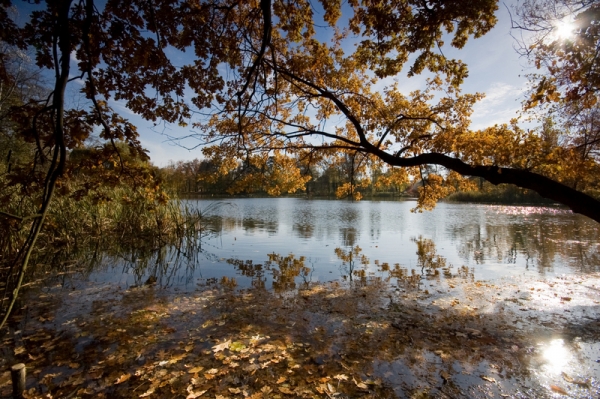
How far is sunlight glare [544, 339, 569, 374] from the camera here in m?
3.38

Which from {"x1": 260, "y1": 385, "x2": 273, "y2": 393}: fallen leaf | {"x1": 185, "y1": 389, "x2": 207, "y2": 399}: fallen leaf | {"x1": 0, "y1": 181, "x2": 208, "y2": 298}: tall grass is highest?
{"x1": 0, "y1": 181, "x2": 208, "y2": 298}: tall grass

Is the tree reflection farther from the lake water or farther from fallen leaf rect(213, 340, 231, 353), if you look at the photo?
fallen leaf rect(213, 340, 231, 353)

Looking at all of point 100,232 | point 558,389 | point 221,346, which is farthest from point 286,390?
point 100,232

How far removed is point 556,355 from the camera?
11.9 ft

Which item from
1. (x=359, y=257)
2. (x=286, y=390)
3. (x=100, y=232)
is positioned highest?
(x=100, y=232)

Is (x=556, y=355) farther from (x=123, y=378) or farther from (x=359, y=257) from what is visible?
(x=359, y=257)

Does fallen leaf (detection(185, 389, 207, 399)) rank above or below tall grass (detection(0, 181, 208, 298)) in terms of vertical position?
below

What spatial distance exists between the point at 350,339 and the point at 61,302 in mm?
4996

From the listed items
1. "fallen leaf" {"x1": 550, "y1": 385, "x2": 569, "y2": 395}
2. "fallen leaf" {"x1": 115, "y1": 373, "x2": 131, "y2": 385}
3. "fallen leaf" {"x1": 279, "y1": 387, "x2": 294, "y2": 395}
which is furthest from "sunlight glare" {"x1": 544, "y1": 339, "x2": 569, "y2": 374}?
"fallen leaf" {"x1": 115, "y1": 373, "x2": 131, "y2": 385}

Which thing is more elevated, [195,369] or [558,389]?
[195,369]

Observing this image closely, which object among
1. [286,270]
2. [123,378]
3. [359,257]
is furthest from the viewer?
[359,257]

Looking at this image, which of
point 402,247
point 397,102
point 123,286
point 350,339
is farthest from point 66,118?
point 402,247

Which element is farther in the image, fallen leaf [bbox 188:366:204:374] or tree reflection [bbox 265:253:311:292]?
tree reflection [bbox 265:253:311:292]

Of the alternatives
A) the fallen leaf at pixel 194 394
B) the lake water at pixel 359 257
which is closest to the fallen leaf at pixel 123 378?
the fallen leaf at pixel 194 394
